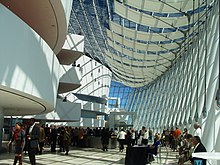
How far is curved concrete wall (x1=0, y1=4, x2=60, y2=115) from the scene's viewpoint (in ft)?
25.6

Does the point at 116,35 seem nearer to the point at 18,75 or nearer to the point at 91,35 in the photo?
the point at 91,35

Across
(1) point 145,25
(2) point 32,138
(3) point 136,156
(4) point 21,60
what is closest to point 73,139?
(1) point 145,25

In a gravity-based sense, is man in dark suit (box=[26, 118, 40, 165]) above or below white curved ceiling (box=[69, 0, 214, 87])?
below

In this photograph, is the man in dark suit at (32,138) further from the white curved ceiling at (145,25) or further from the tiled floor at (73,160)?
the white curved ceiling at (145,25)

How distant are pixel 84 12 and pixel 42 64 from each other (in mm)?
22719

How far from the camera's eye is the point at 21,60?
8.65 meters

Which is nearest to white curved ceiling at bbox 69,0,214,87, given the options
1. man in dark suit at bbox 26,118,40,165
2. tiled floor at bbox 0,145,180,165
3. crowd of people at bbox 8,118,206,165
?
crowd of people at bbox 8,118,206,165

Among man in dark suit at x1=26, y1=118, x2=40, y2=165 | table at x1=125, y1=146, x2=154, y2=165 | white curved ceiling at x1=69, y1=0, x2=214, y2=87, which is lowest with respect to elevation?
table at x1=125, y1=146, x2=154, y2=165

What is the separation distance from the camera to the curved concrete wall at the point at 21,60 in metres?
7.80

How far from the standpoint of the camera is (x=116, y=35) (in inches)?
1314

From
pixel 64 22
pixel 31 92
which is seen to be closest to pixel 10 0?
pixel 64 22

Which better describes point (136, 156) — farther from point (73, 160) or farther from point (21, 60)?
point (21, 60)

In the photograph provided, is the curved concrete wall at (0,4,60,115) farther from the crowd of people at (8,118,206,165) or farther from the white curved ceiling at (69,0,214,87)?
the white curved ceiling at (69,0,214,87)

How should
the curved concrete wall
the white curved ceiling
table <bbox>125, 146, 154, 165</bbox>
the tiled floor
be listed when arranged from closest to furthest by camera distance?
the curved concrete wall < table <bbox>125, 146, 154, 165</bbox> < the tiled floor < the white curved ceiling
